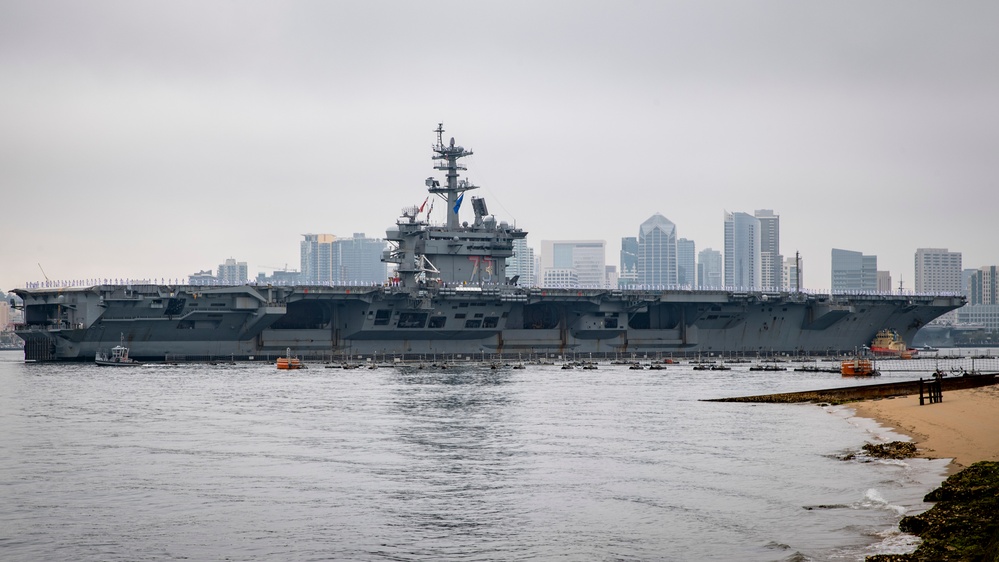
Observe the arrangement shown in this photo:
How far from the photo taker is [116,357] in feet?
168

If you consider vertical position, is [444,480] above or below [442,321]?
below

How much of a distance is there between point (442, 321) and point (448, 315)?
51 centimetres

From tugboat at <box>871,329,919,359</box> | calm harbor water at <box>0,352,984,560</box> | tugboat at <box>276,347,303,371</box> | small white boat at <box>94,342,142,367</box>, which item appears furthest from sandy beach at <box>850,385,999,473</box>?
tugboat at <box>871,329,919,359</box>

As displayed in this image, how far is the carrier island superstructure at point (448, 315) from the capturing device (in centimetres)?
5100

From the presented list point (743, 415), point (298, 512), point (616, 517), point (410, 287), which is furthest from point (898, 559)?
point (410, 287)

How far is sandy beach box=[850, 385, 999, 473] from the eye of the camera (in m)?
19.6

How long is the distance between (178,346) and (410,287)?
11.8 m

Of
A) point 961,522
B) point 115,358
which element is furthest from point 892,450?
point 115,358

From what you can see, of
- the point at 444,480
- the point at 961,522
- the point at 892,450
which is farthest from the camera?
the point at 892,450

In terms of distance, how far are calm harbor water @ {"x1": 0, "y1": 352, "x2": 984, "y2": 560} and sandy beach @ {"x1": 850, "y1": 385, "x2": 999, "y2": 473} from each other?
0.67 m

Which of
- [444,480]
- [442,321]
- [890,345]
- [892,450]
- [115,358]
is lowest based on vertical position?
[444,480]

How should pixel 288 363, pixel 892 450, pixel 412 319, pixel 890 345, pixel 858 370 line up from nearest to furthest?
pixel 892 450, pixel 858 370, pixel 288 363, pixel 412 319, pixel 890 345

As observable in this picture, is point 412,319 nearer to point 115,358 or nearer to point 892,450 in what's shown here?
point 115,358

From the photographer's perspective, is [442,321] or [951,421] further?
[442,321]
